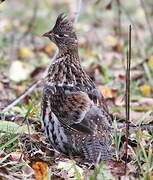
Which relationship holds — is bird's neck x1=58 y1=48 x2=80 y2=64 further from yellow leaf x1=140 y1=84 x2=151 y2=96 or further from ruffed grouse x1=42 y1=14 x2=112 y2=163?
yellow leaf x1=140 y1=84 x2=151 y2=96

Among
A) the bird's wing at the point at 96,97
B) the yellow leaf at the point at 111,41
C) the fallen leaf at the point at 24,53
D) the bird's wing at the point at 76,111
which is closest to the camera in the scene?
the bird's wing at the point at 76,111

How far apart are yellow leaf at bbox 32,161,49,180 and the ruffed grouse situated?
42 centimetres

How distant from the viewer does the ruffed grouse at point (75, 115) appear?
4.79 m

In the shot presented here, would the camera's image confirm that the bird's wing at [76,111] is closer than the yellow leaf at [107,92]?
Yes

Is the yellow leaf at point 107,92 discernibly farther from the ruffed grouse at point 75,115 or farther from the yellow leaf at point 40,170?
the yellow leaf at point 40,170

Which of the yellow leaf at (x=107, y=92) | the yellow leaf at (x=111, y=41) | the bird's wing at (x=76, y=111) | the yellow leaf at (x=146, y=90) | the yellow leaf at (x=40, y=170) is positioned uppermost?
the yellow leaf at (x=111, y=41)

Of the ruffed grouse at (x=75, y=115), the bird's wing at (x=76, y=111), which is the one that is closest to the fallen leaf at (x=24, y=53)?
the ruffed grouse at (x=75, y=115)

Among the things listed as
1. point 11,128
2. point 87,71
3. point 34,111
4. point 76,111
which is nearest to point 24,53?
point 87,71

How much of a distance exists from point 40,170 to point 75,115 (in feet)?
1.93

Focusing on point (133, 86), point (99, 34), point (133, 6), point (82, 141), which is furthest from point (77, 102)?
point (133, 6)

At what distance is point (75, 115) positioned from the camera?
4.80 meters

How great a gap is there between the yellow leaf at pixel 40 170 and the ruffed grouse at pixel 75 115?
16.5 inches

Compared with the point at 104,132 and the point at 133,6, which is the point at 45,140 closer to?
the point at 104,132

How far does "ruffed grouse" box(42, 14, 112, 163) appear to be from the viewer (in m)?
4.79
